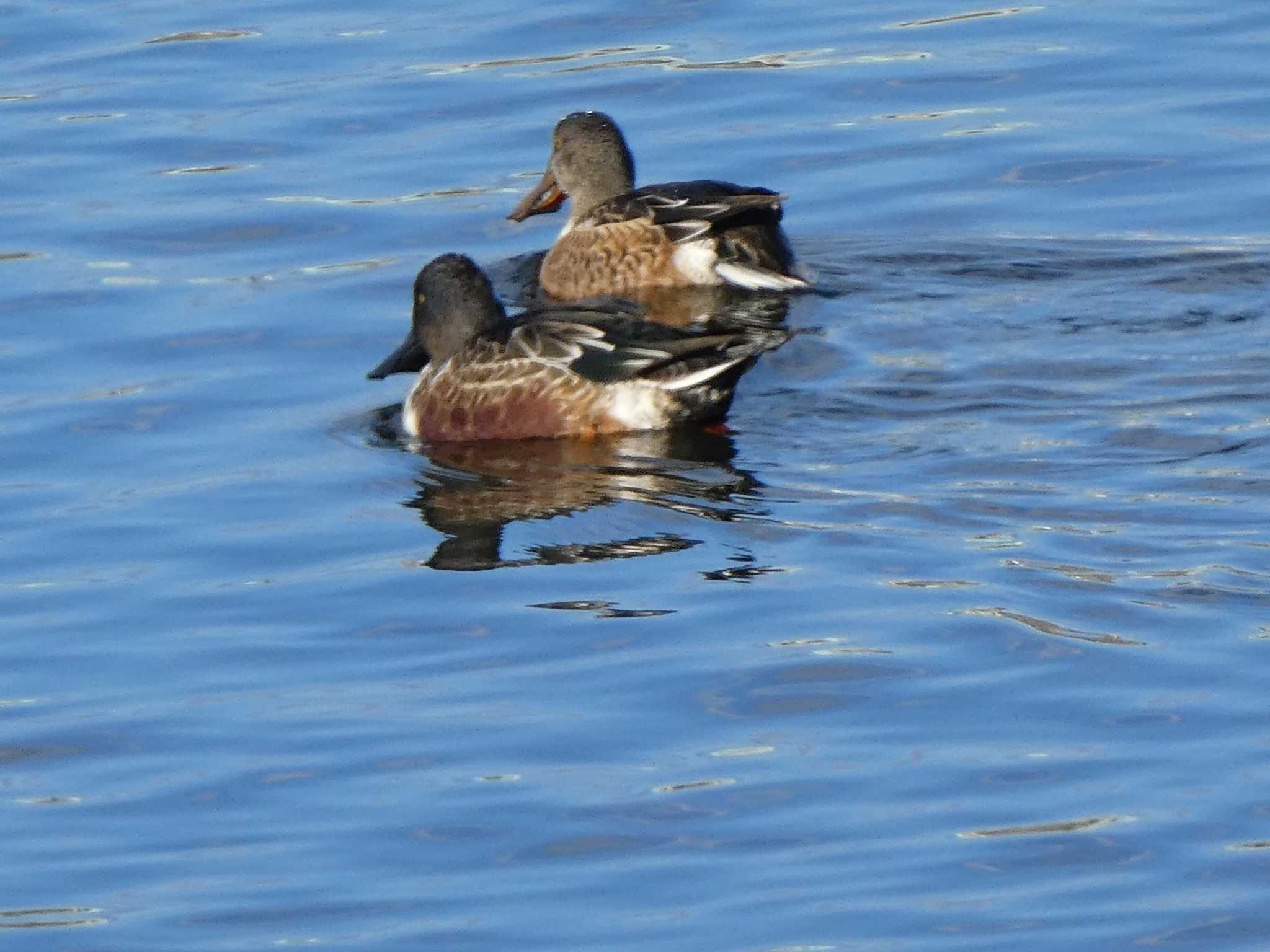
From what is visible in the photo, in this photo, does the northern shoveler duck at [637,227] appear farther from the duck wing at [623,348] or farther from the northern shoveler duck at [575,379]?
the duck wing at [623,348]

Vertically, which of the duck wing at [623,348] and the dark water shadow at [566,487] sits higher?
the duck wing at [623,348]

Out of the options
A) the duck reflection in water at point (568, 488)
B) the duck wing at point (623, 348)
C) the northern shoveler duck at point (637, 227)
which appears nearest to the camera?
the duck reflection in water at point (568, 488)

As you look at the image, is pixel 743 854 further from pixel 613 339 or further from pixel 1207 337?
pixel 1207 337

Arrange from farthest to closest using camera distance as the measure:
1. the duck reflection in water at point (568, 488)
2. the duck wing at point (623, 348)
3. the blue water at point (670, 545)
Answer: the duck wing at point (623, 348)
the duck reflection in water at point (568, 488)
the blue water at point (670, 545)

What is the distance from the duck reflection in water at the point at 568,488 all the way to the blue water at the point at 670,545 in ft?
0.12

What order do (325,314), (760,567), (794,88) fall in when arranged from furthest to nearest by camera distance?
(794,88) → (325,314) → (760,567)

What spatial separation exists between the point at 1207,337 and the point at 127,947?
609 cm

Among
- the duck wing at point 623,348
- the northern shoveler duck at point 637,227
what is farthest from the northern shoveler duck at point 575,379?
the northern shoveler duck at point 637,227

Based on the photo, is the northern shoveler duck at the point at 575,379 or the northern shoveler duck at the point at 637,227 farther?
the northern shoveler duck at the point at 637,227

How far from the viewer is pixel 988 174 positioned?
13688 mm

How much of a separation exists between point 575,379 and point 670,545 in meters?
1.76

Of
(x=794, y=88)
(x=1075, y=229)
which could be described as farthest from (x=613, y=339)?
(x=794, y=88)

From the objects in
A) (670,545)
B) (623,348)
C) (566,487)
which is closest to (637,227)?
(623,348)

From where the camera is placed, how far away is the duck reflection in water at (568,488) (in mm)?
8695
